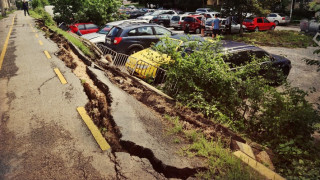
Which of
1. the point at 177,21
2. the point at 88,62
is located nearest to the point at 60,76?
the point at 88,62

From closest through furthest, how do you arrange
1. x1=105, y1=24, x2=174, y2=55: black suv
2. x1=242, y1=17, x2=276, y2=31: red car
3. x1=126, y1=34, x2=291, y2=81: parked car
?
x1=126, y1=34, x2=291, y2=81: parked car → x1=105, y1=24, x2=174, y2=55: black suv → x1=242, y1=17, x2=276, y2=31: red car

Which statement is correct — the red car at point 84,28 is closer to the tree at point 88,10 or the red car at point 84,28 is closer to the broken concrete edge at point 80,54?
the tree at point 88,10

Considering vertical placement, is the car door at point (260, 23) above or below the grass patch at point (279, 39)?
above

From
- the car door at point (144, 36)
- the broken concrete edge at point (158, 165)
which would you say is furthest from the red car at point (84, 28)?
the broken concrete edge at point (158, 165)

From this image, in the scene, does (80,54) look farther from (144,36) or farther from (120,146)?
(120,146)

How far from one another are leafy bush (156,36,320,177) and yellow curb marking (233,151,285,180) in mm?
622

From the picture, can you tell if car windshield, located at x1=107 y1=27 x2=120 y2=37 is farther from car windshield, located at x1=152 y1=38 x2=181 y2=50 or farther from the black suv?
car windshield, located at x1=152 y1=38 x2=181 y2=50

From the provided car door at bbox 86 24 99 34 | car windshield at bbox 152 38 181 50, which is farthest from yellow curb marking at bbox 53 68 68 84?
car door at bbox 86 24 99 34

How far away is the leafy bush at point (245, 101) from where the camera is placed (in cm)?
424

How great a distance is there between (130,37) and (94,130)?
6.63 metres

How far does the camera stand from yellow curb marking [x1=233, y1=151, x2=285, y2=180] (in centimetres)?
332

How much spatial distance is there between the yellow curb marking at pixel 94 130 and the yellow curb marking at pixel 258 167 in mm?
2271

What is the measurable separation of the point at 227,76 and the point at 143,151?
110 inches

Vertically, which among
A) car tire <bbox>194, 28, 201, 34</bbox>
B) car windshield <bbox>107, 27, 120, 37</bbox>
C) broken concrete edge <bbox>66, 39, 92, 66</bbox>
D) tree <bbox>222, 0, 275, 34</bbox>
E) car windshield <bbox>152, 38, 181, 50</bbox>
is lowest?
broken concrete edge <bbox>66, 39, 92, 66</bbox>
